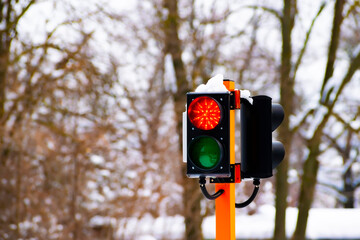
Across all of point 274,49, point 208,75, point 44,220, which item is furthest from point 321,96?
point 44,220

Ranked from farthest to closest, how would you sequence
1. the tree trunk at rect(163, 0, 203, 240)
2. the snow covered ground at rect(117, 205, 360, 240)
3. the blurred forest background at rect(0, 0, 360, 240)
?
1. the snow covered ground at rect(117, 205, 360, 240)
2. the tree trunk at rect(163, 0, 203, 240)
3. the blurred forest background at rect(0, 0, 360, 240)

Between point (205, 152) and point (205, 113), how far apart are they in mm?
235

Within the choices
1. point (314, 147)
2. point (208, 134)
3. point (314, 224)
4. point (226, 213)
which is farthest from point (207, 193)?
point (314, 224)

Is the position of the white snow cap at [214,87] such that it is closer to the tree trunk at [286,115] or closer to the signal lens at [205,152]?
the signal lens at [205,152]

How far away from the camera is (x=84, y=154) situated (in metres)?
11.4

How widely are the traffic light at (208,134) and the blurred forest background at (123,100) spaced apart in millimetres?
6986

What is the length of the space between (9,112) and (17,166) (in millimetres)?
940

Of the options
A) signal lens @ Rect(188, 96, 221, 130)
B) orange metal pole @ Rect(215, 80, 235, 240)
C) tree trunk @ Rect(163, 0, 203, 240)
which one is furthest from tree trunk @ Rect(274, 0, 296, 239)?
signal lens @ Rect(188, 96, 221, 130)

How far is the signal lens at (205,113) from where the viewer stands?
4051 mm

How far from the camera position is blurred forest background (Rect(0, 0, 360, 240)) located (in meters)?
11.0

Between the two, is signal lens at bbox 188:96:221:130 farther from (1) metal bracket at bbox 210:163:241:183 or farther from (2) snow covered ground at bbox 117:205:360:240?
(2) snow covered ground at bbox 117:205:360:240

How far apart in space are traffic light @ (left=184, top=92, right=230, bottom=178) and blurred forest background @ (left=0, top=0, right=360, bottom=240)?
6986mm

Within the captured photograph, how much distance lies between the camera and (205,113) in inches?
160

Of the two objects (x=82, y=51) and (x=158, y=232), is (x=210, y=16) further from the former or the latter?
(x=158, y=232)
